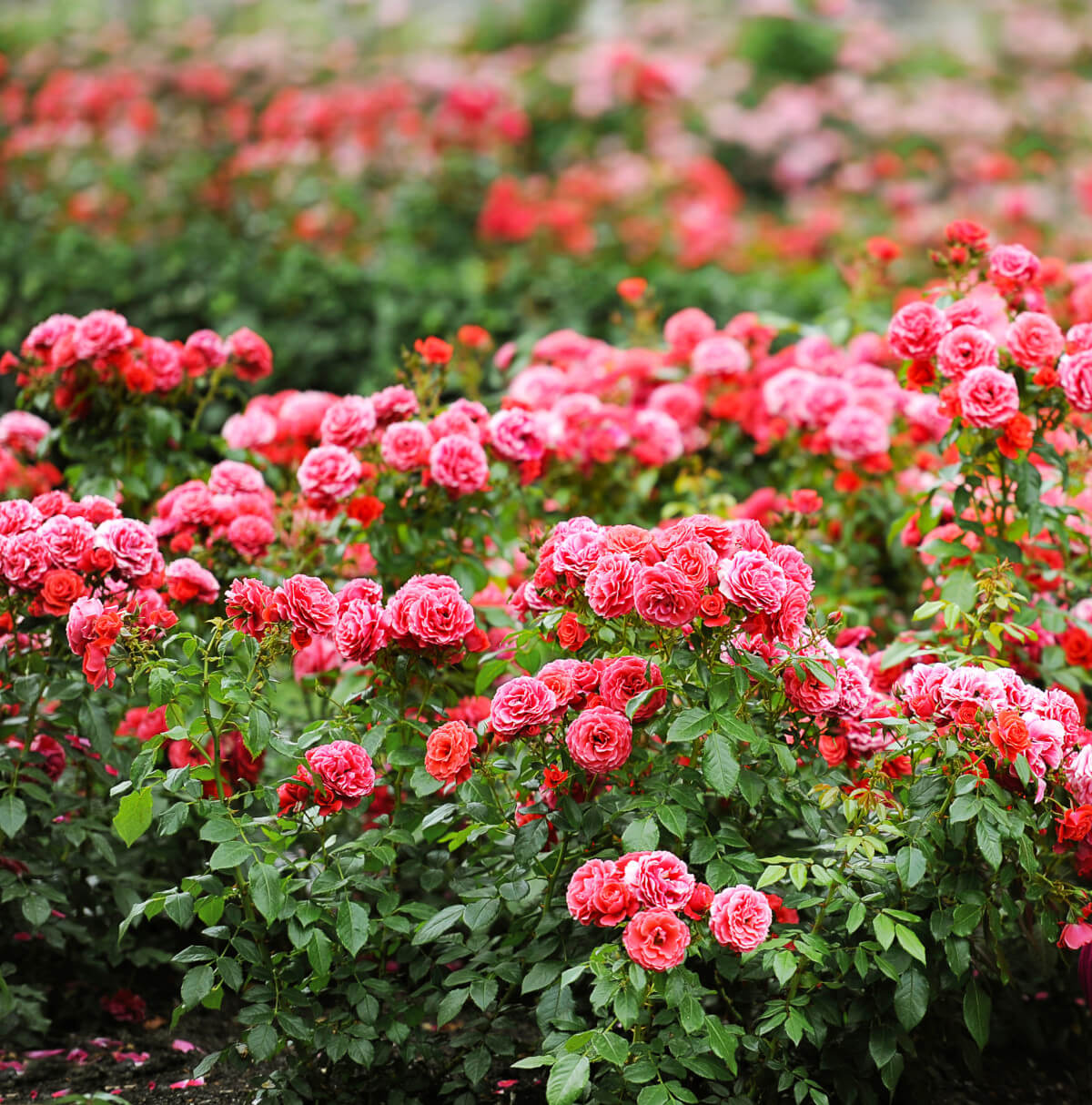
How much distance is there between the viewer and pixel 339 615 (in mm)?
2098

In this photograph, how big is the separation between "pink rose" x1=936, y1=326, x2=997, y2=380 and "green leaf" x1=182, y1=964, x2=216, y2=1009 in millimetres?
1740

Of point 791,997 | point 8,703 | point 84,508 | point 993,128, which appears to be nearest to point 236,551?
point 84,508

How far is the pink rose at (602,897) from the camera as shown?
1794mm

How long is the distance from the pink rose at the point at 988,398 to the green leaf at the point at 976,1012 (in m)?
1.06

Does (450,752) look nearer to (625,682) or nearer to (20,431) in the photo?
(625,682)

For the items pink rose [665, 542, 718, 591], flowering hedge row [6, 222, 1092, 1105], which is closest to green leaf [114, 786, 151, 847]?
flowering hedge row [6, 222, 1092, 1105]

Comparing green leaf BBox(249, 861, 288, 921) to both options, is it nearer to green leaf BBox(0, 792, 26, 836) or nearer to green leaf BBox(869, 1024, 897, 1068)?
green leaf BBox(0, 792, 26, 836)

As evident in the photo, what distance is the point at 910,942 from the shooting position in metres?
1.81

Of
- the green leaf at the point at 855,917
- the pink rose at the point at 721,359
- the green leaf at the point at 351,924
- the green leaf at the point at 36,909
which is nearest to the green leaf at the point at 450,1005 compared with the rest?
the green leaf at the point at 351,924

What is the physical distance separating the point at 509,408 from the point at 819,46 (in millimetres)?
7832

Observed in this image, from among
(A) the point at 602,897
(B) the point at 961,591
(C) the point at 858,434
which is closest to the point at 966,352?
(B) the point at 961,591

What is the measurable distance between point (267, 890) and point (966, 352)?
5.40ft

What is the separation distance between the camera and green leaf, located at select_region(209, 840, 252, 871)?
1876 mm

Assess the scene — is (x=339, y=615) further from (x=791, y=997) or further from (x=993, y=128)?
(x=993, y=128)
